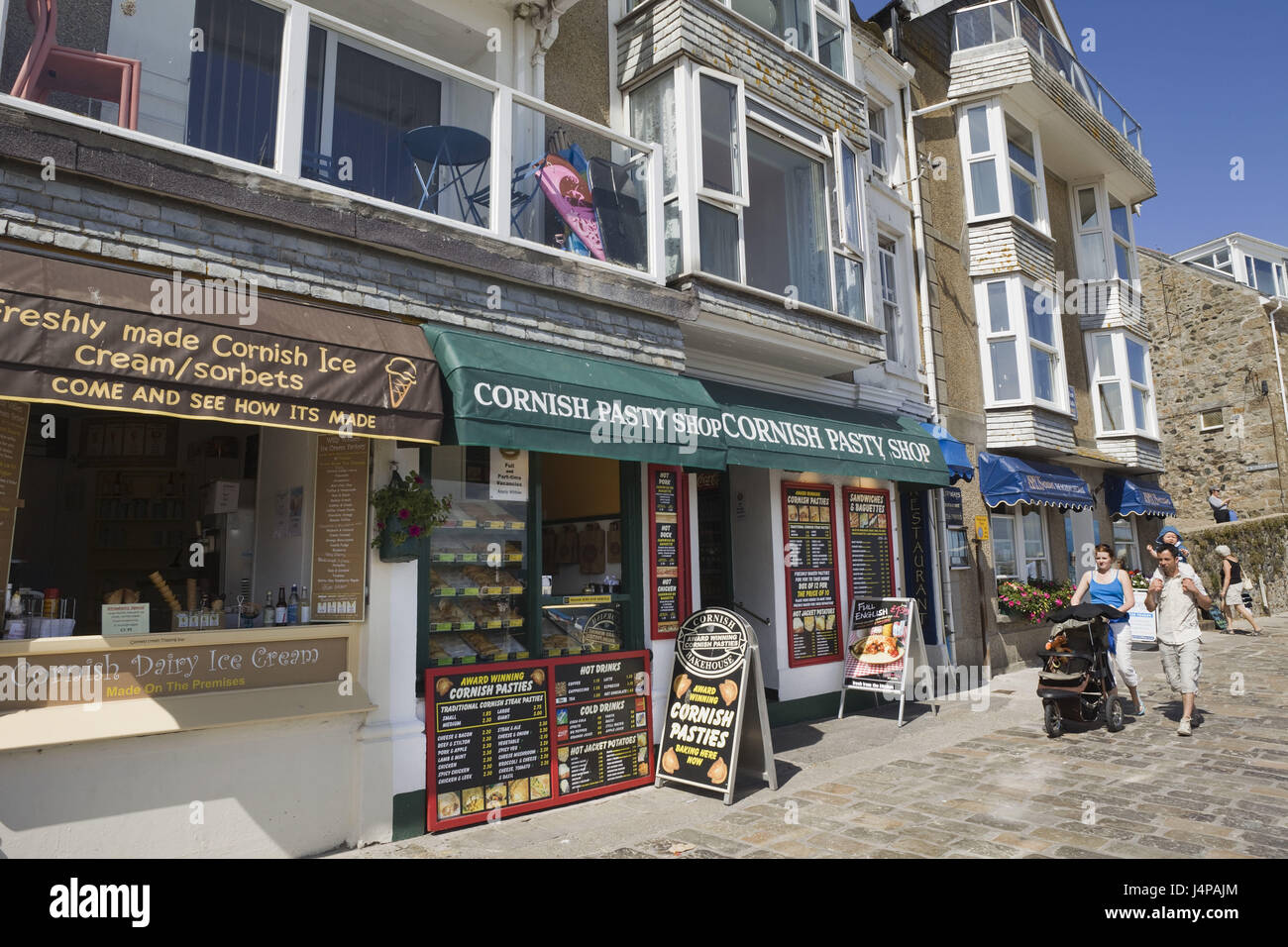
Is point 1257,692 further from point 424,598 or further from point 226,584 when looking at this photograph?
point 226,584

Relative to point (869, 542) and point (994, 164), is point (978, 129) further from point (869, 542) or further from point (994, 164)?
point (869, 542)

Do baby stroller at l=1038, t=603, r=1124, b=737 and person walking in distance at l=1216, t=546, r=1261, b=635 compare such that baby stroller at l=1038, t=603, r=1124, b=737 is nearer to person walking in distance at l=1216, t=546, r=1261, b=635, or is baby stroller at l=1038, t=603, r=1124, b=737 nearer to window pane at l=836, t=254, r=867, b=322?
window pane at l=836, t=254, r=867, b=322

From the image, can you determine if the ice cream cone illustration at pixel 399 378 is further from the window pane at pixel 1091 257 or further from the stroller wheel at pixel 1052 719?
the window pane at pixel 1091 257

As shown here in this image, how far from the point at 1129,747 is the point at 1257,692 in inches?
157

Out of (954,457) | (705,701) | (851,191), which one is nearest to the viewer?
(705,701)

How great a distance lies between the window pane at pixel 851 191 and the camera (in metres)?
9.69

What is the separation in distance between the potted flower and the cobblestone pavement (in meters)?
1.94

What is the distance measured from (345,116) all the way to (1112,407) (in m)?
15.9

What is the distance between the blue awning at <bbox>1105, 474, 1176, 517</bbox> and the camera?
15875 millimetres

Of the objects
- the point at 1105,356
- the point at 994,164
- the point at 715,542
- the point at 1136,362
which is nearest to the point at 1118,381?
the point at 1105,356

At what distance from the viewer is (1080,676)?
312 inches

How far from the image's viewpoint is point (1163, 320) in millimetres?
25312

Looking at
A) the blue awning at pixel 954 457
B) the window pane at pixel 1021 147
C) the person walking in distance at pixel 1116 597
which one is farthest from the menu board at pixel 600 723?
the window pane at pixel 1021 147
